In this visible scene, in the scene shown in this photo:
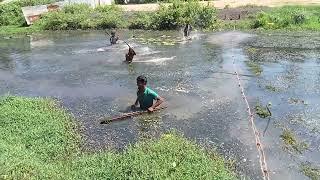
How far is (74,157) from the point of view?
1171 cm

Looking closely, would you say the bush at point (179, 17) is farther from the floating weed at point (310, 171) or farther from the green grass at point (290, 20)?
the floating weed at point (310, 171)

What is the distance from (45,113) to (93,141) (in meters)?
2.43

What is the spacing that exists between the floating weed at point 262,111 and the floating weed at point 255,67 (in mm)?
4851

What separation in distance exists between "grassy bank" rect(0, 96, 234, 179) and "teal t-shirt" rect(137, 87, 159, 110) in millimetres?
2415

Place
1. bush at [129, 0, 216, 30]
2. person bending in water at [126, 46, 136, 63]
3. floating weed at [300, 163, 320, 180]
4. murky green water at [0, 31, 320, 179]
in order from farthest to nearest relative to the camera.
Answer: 1. bush at [129, 0, 216, 30]
2. person bending in water at [126, 46, 136, 63]
3. murky green water at [0, 31, 320, 179]
4. floating weed at [300, 163, 320, 180]

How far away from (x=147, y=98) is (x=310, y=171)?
5.84m

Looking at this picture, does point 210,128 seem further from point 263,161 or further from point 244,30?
point 244,30

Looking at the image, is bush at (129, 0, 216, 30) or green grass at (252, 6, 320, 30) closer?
green grass at (252, 6, 320, 30)

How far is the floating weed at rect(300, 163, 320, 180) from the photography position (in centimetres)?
1053

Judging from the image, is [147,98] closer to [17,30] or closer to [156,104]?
[156,104]

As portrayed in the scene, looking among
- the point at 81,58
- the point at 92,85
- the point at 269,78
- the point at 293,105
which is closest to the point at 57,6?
the point at 81,58

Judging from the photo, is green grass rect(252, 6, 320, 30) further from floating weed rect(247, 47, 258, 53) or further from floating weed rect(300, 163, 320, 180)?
floating weed rect(300, 163, 320, 180)

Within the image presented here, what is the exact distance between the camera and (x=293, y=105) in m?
15.7

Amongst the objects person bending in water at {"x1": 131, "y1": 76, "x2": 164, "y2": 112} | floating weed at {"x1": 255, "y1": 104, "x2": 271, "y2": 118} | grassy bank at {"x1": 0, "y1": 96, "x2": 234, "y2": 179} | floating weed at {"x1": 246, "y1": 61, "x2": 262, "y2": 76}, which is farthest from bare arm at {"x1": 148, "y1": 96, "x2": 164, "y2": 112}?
floating weed at {"x1": 246, "y1": 61, "x2": 262, "y2": 76}
